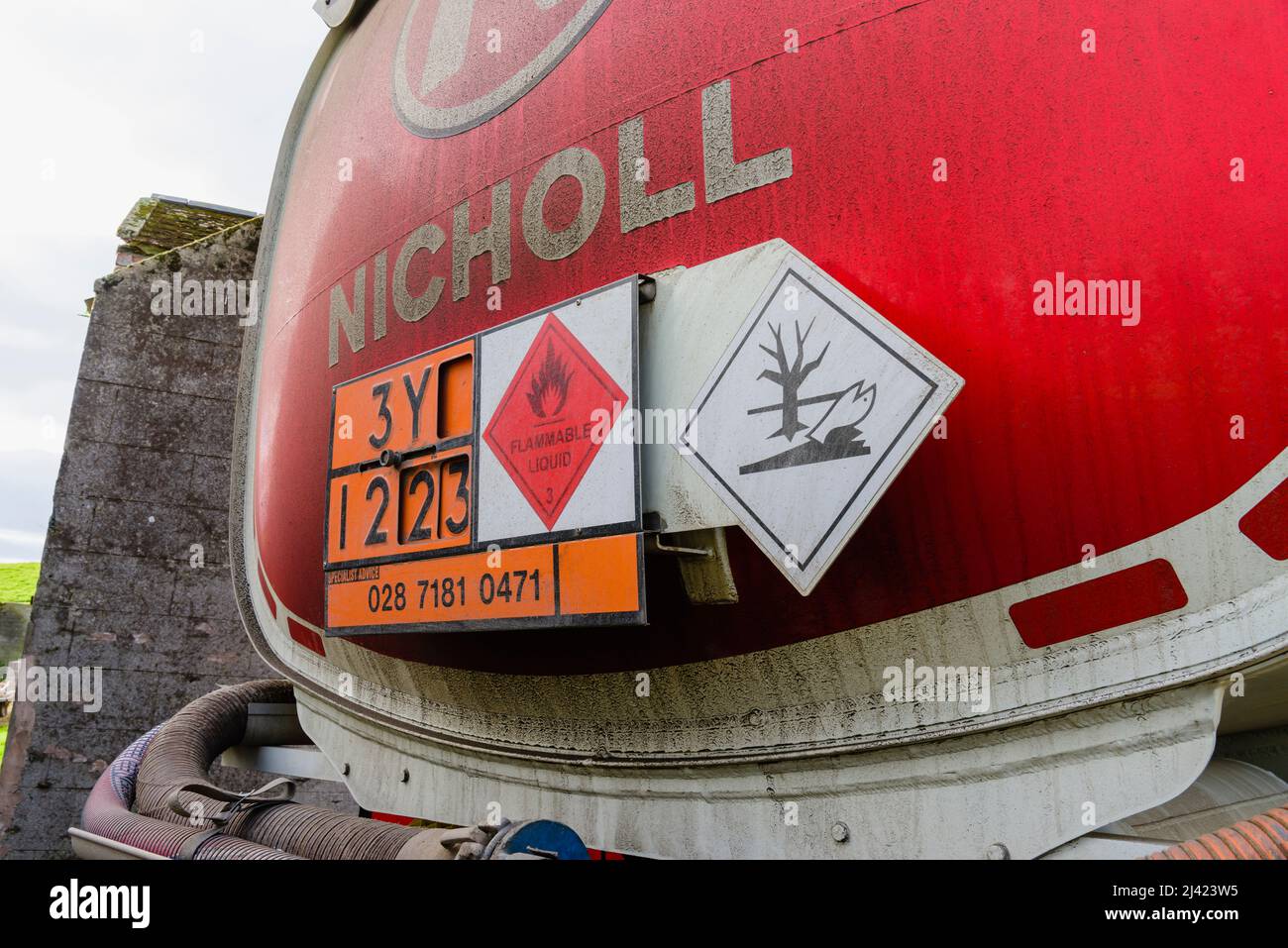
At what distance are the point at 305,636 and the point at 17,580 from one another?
23658 millimetres

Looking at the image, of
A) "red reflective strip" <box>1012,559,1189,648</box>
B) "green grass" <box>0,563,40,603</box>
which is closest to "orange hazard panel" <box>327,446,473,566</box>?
"red reflective strip" <box>1012,559,1189,648</box>

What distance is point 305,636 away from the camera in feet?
12.4

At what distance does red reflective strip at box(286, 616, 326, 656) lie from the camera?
370cm

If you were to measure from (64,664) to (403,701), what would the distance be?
10.8 feet

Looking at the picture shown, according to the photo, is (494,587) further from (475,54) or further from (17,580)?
(17,580)

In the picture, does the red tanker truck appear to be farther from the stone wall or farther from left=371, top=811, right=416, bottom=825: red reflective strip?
the stone wall

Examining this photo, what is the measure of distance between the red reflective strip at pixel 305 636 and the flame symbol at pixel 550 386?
1761 millimetres

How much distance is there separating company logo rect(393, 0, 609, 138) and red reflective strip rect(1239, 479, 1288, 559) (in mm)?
1940

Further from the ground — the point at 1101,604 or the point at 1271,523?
the point at 1271,523

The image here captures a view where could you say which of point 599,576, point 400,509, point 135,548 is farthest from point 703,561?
point 135,548

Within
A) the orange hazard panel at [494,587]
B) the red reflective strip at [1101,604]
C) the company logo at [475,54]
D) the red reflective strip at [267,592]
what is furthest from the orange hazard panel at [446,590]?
the company logo at [475,54]
